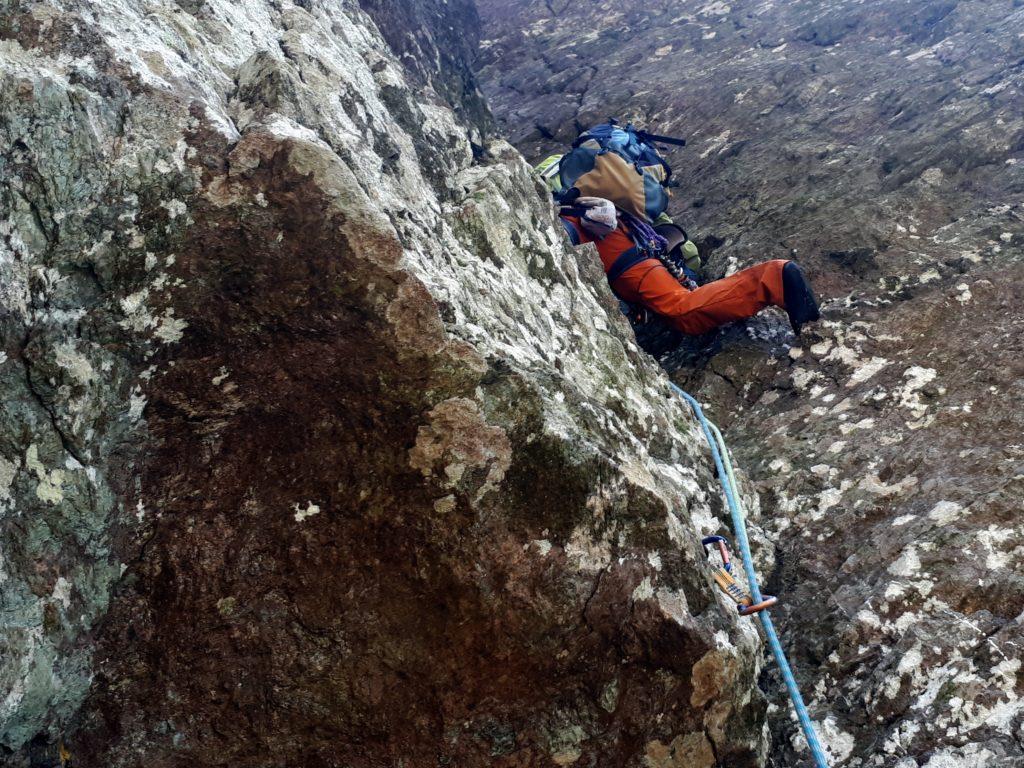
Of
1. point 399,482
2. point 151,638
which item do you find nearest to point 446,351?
point 399,482

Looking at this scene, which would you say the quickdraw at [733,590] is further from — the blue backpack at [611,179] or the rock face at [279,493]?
the blue backpack at [611,179]

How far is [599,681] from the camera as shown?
2.80 meters

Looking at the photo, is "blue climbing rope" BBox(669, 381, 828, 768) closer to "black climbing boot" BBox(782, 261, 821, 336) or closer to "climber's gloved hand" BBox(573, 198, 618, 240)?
Result: "black climbing boot" BBox(782, 261, 821, 336)

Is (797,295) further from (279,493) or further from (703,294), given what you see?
(279,493)

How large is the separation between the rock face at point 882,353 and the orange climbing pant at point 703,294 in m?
0.33

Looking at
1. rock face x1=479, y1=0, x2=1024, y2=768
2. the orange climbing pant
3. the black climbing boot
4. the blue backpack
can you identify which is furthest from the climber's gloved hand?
the black climbing boot

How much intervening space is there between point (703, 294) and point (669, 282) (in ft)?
1.26

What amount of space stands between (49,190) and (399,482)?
1.96 meters

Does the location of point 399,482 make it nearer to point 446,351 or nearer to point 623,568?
point 446,351

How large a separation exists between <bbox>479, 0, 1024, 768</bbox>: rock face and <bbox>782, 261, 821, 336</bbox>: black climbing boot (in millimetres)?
244

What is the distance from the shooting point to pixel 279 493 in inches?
112

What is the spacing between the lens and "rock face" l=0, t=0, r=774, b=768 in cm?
259

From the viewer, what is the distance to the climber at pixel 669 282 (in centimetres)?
607

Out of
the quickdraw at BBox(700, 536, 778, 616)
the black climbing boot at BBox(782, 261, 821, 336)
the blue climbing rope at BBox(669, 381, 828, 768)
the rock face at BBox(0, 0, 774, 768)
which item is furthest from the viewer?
the black climbing boot at BBox(782, 261, 821, 336)
